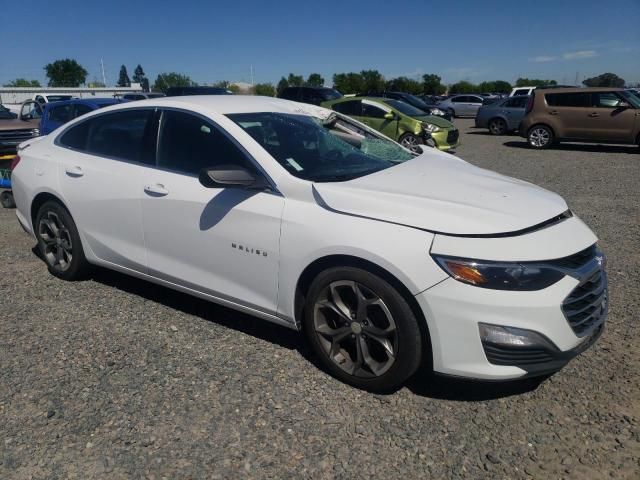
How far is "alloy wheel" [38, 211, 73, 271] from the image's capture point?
13.8 ft

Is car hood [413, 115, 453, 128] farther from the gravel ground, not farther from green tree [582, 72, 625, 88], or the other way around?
green tree [582, 72, 625, 88]

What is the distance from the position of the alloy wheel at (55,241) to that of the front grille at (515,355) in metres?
3.35

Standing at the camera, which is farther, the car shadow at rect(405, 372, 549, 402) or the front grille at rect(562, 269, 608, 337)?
the car shadow at rect(405, 372, 549, 402)

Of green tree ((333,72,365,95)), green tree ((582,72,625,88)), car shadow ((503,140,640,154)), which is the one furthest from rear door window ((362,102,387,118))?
green tree ((333,72,365,95))

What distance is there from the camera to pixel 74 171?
3.94 m

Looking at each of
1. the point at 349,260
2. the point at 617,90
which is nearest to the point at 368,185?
the point at 349,260

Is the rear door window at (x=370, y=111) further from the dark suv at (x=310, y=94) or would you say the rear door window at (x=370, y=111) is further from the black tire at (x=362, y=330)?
the black tire at (x=362, y=330)

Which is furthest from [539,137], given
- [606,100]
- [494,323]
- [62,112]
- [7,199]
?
[494,323]

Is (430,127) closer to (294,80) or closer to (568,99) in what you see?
(568,99)

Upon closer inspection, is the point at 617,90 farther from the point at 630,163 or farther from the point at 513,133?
the point at 513,133

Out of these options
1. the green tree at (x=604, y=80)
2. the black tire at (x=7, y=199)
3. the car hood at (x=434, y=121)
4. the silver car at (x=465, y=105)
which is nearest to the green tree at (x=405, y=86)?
the green tree at (x=604, y=80)

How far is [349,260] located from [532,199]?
3.79 ft

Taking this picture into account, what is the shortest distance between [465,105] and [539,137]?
662 inches

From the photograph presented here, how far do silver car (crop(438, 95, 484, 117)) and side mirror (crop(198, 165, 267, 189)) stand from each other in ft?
96.6
